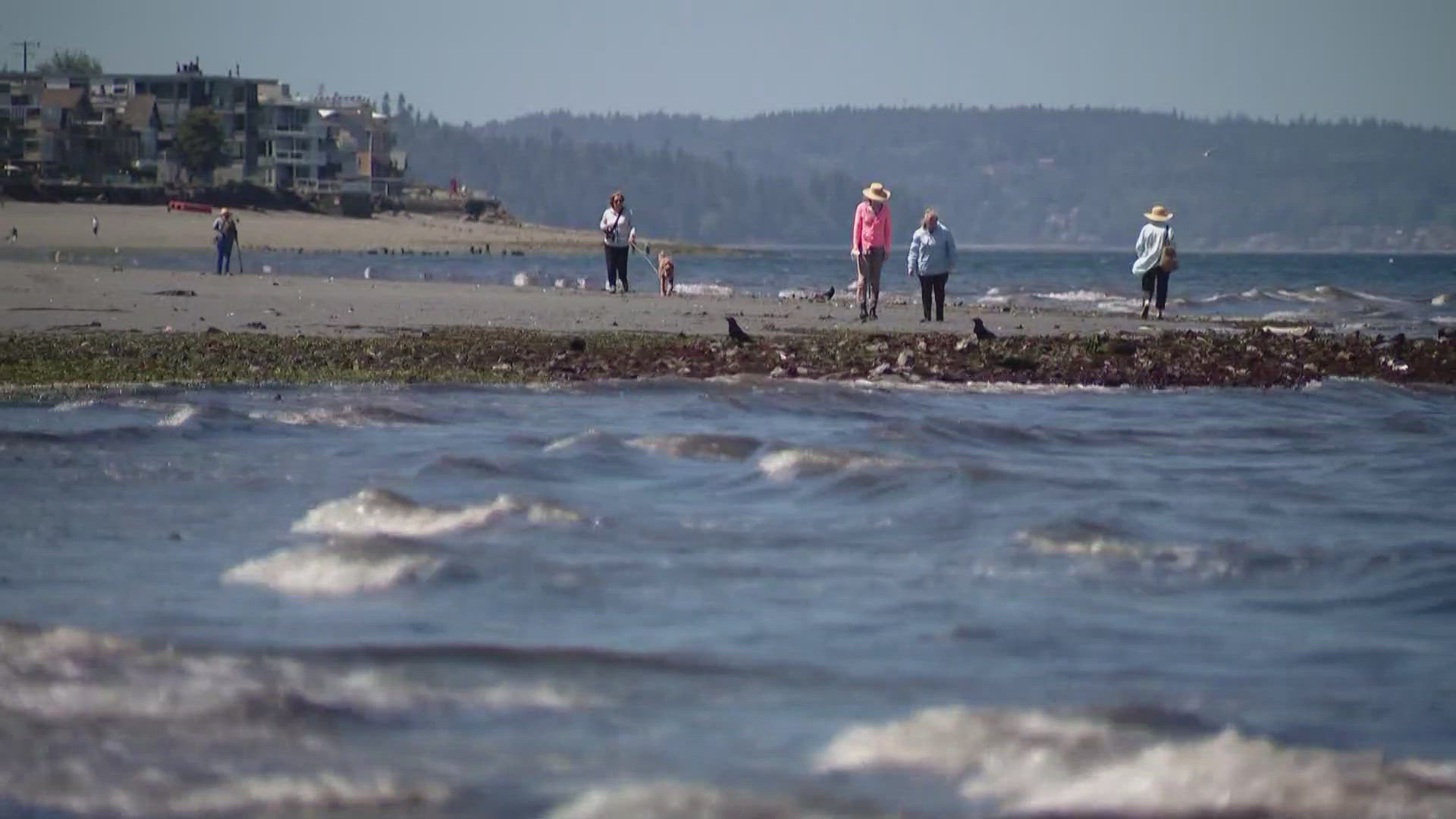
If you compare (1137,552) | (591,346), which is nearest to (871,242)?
(591,346)

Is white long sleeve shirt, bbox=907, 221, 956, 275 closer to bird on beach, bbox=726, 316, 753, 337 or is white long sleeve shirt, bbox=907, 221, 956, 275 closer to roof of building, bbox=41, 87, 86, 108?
bird on beach, bbox=726, 316, 753, 337

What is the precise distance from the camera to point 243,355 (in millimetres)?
17625

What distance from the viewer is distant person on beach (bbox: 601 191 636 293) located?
32.9m

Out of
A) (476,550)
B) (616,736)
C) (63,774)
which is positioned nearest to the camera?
(63,774)

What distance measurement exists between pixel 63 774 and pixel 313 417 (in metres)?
8.26

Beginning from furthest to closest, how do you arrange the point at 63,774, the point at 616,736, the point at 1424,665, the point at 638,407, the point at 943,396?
1. the point at 943,396
2. the point at 638,407
3. the point at 1424,665
4. the point at 616,736
5. the point at 63,774

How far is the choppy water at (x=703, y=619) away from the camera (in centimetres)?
609

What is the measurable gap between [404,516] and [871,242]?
16.6 m

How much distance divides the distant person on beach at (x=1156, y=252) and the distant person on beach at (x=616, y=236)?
8612 millimetres

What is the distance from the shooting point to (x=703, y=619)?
8242 millimetres

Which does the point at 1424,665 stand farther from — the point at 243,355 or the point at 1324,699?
the point at 243,355

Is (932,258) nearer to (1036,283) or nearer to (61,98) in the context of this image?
(1036,283)

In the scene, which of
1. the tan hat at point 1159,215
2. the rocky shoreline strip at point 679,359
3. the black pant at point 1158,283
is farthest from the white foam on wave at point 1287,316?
the rocky shoreline strip at point 679,359

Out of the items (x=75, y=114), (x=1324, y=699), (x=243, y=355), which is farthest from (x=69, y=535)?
(x=75, y=114)
